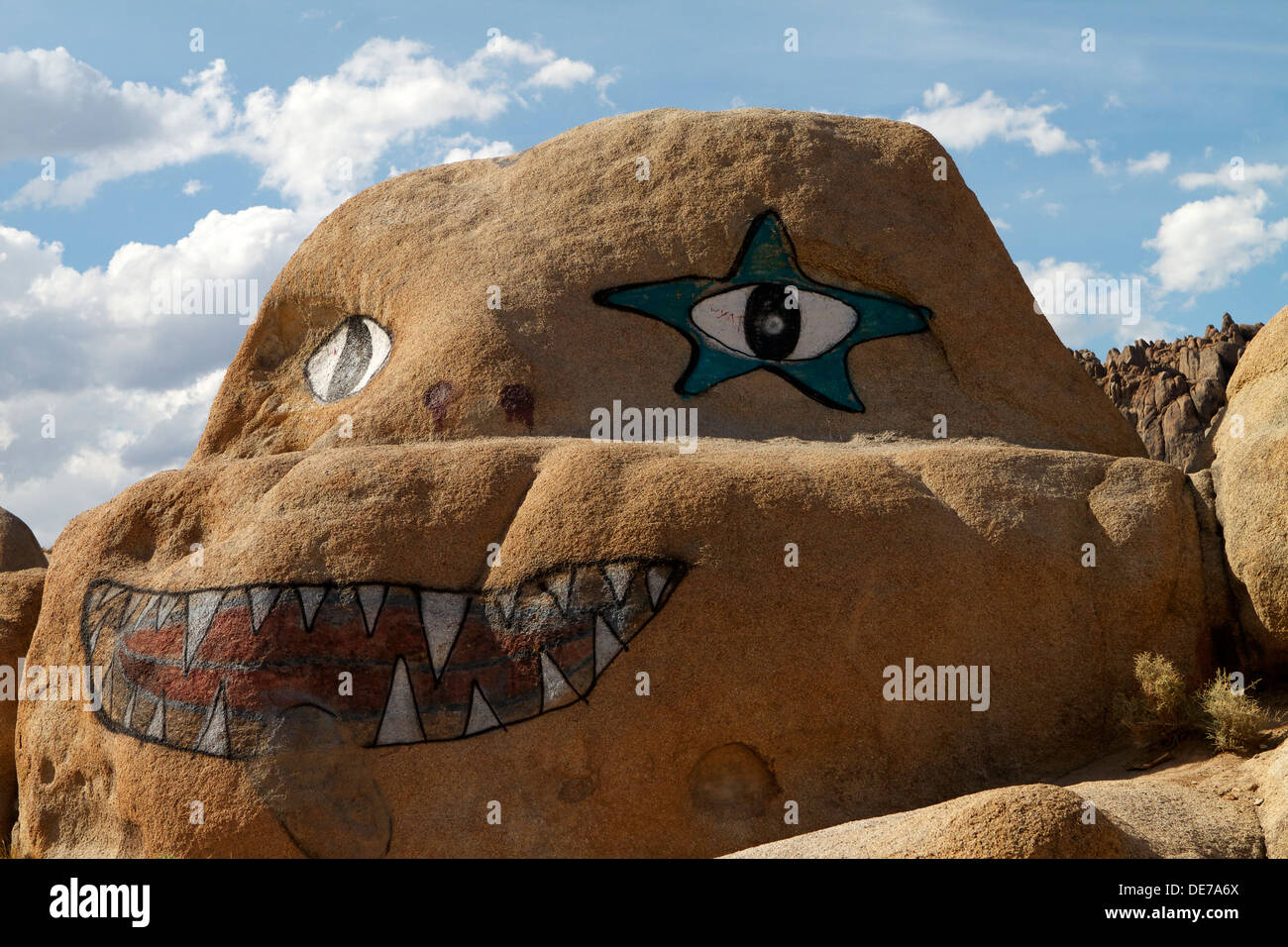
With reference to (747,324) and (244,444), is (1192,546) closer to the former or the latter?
(747,324)

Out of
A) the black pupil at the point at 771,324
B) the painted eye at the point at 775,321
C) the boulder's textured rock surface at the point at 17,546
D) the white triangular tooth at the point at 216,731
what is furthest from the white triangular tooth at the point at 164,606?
the boulder's textured rock surface at the point at 17,546

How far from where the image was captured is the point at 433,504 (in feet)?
22.9

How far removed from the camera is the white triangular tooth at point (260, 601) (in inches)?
264

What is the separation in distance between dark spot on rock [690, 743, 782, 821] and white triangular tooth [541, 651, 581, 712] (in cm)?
76

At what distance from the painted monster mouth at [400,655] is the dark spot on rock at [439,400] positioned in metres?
1.80

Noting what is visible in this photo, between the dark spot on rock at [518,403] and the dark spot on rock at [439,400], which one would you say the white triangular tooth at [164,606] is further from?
the dark spot on rock at [518,403]

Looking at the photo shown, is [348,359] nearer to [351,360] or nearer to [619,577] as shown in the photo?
[351,360]

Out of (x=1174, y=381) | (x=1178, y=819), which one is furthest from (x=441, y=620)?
(x=1174, y=381)

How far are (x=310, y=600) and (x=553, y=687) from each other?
1395mm

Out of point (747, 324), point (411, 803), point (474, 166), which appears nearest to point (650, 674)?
point (411, 803)

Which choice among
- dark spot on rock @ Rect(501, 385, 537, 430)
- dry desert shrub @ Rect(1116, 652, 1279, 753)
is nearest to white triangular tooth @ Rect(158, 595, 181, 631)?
dark spot on rock @ Rect(501, 385, 537, 430)

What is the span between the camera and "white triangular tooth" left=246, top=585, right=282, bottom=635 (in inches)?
264

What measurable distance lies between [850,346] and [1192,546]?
8.86 ft

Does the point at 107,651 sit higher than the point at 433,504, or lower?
lower
